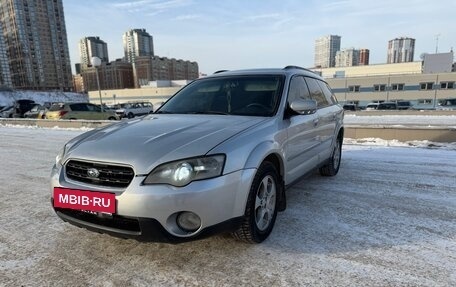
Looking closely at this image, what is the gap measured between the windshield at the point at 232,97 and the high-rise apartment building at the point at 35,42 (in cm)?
7670

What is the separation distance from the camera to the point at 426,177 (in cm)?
507

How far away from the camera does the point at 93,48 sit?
239 ft

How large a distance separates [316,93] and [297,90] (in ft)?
2.71

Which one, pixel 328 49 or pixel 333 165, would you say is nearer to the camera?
pixel 333 165

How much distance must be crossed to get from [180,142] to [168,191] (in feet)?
Result: 1.44

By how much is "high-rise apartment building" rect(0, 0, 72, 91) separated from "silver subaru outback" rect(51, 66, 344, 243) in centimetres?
7760

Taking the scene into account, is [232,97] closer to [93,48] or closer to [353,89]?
[353,89]

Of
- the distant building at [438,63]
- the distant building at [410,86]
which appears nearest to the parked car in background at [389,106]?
the distant building at [410,86]

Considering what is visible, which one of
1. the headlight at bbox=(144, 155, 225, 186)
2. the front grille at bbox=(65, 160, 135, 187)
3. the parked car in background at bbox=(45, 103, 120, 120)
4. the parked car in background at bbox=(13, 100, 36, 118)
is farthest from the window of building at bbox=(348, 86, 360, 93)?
the front grille at bbox=(65, 160, 135, 187)

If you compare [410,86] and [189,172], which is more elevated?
[189,172]

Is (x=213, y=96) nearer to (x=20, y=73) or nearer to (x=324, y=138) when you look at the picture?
(x=324, y=138)

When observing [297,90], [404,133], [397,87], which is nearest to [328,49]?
[397,87]

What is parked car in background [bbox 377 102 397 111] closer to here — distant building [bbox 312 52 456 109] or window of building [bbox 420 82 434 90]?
distant building [bbox 312 52 456 109]

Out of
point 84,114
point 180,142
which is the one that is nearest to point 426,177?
point 180,142
